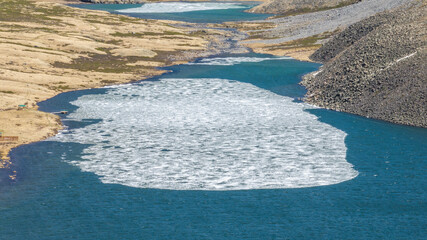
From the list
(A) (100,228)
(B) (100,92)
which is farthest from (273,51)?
(A) (100,228)

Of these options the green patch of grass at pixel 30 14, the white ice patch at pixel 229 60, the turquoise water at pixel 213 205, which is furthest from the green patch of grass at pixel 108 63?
the green patch of grass at pixel 30 14

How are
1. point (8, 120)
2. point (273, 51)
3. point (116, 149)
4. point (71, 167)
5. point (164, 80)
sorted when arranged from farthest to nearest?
point (273, 51)
point (164, 80)
point (8, 120)
point (116, 149)
point (71, 167)

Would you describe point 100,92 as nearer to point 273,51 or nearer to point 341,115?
point 341,115

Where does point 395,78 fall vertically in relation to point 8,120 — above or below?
above

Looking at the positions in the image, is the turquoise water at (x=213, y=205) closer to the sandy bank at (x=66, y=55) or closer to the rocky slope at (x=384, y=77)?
the sandy bank at (x=66, y=55)

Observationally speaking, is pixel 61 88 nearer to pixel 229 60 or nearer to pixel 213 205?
pixel 229 60

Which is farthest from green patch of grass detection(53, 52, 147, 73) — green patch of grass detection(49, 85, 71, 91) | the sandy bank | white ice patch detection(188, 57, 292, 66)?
white ice patch detection(188, 57, 292, 66)
